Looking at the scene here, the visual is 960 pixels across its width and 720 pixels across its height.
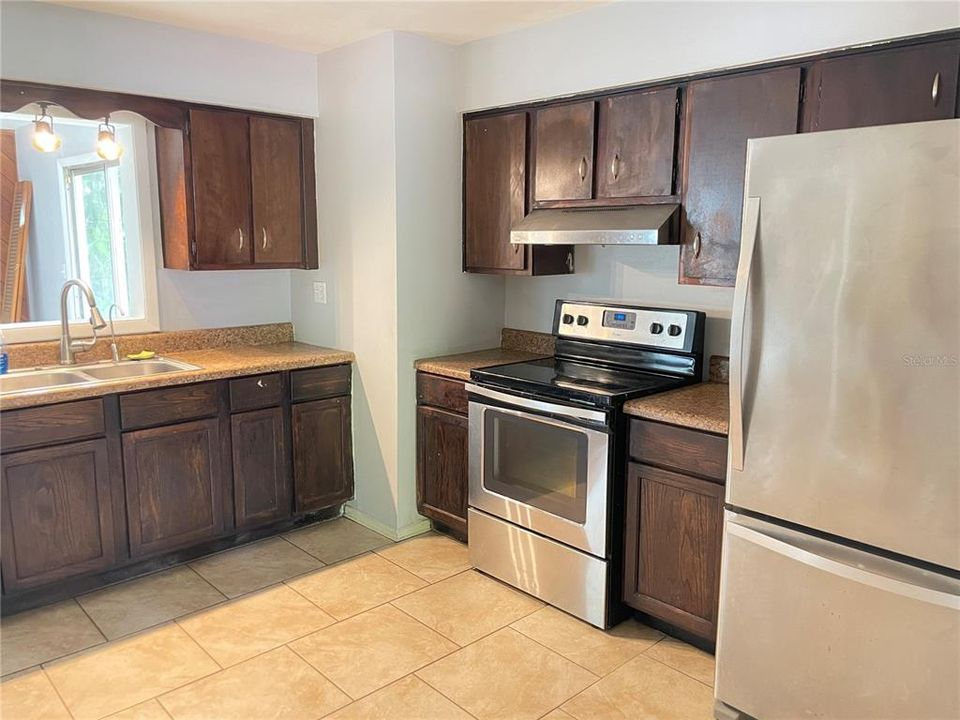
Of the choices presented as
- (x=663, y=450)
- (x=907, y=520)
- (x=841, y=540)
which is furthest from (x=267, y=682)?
(x=907, y=520)

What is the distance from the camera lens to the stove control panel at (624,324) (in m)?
2.96

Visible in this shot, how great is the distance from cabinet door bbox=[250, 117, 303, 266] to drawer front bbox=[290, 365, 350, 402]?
599mm

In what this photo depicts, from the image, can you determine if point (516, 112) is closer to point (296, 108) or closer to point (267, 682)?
point (296, 108)

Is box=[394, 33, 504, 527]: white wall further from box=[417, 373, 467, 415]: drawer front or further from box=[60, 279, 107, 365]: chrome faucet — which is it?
box=[60, 279, 107, 365]: chrome faucet

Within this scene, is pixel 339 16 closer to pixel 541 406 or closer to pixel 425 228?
pixel 425 228

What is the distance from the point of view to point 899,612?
70.7 inches

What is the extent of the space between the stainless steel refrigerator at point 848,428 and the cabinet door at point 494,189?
1503mm

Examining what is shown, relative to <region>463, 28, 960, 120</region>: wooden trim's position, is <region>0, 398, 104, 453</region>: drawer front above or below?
below

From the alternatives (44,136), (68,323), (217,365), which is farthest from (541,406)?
(44,136)

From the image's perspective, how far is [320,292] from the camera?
3.82m

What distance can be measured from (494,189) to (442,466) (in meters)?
1.33

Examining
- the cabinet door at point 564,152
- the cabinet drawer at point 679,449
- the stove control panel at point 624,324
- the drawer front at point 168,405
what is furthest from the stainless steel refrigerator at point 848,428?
the drawer front at point 168,405

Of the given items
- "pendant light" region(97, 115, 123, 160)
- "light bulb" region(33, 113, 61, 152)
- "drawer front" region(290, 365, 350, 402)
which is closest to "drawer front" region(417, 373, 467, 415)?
"drawer front" region(290, 365, 350, 402)

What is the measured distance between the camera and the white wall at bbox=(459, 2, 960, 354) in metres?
2.28
